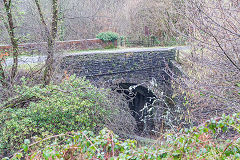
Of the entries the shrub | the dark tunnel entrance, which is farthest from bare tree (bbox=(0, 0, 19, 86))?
the dark tunnel entrance

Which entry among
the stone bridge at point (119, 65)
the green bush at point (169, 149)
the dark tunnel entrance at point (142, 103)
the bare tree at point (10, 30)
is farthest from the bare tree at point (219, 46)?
the dark tunnel entrance at point (142, 103)

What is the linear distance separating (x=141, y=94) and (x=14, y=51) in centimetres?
779

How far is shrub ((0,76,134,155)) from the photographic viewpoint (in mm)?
5293

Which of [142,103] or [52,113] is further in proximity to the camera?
[142,103]

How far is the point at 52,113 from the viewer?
18.8 feet

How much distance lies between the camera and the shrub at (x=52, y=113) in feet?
17.4

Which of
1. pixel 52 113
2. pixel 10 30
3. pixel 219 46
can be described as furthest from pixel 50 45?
pixel 219 46

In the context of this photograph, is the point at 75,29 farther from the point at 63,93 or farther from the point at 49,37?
the point at 63,93

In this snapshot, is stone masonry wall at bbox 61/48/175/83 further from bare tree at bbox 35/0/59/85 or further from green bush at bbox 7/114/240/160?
green bush at bbox 7/114/240/160

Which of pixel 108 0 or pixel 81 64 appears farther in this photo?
pixel 108 0

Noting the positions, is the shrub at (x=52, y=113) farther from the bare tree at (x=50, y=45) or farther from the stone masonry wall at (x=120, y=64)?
the stone masonry wall at (x=120, y=64)

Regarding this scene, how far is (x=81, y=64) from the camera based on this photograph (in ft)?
30.1

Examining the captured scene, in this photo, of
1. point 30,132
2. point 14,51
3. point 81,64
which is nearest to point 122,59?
point 81,64

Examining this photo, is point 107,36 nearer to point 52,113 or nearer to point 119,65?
point 119,65
